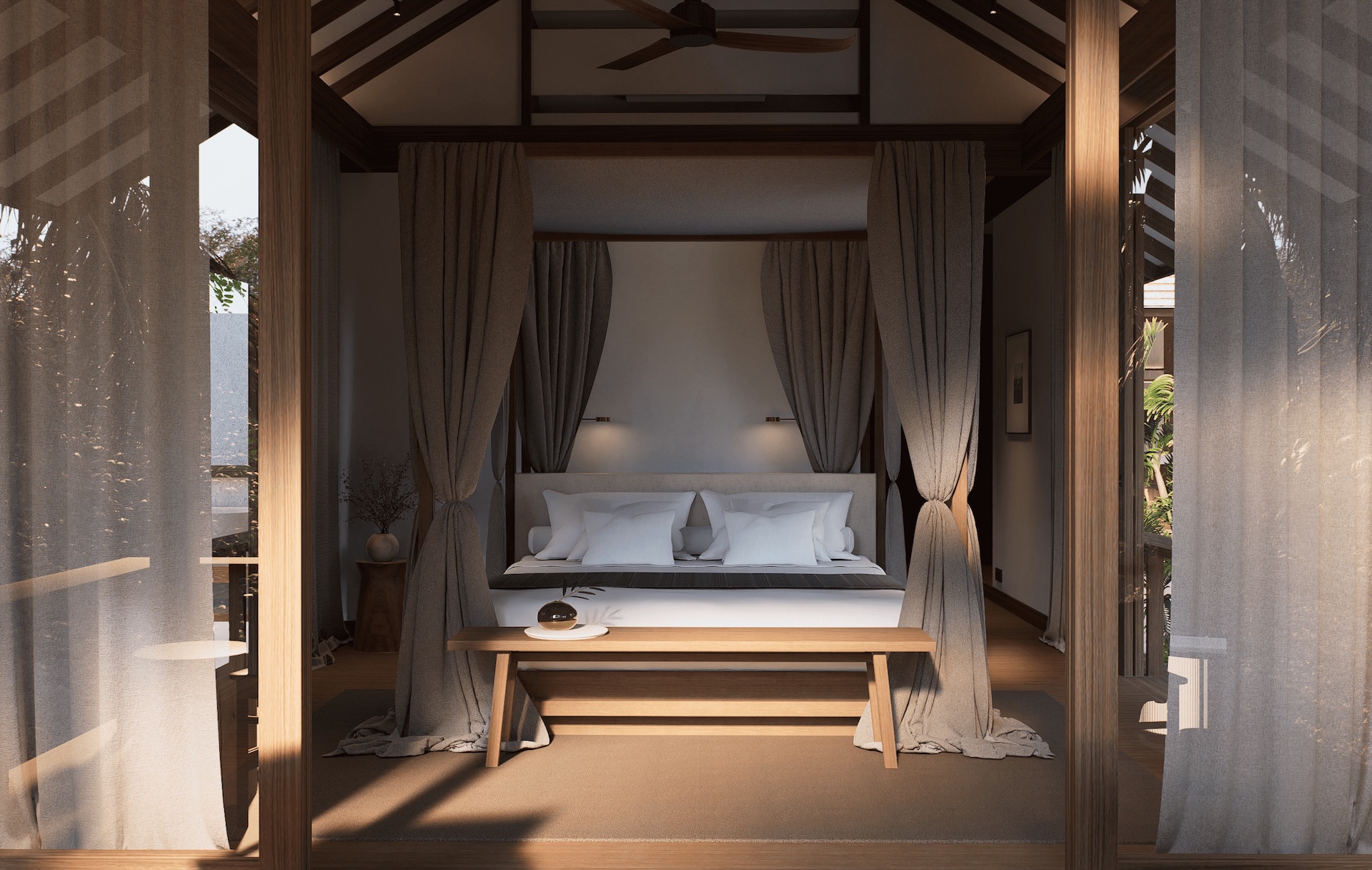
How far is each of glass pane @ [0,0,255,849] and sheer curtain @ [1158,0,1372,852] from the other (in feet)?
8.67

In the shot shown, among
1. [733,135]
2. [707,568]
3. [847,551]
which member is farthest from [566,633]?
[733,135]

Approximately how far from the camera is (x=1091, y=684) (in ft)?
7.82

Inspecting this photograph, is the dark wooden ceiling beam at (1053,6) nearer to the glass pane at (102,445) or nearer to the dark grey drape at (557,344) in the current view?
the dark grey drape at (557,344)

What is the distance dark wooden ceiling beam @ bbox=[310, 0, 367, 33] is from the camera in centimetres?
509

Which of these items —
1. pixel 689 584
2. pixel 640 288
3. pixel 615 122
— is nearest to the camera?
pixel 689 584

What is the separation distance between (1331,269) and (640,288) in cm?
479

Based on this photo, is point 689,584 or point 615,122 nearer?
point 689,584

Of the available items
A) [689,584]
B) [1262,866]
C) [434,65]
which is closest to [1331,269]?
[1262,866]

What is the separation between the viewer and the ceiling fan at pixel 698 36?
3.44 meters

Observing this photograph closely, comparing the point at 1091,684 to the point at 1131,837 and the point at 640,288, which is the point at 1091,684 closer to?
the point at 1131,837

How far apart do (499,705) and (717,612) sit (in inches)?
40.6

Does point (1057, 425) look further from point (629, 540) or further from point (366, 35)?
point (366, 35)

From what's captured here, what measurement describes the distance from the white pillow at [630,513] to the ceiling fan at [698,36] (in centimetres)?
262

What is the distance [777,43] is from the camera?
3.79m
